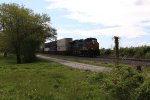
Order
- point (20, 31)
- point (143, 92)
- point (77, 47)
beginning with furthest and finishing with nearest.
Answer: point (77, 47)
point (20, 31)
point (143, 92)

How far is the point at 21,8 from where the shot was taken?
67.4 m

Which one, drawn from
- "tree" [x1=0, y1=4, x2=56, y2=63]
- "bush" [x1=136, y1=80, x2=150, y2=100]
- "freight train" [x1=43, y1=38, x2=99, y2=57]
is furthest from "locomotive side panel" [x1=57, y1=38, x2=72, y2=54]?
"bush" [x1=136, y1=80, x2=150, y2=100]

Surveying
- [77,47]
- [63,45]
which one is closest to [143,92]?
[77,47]

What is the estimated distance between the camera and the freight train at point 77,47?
6650 cm

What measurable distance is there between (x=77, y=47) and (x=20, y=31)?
12.3m

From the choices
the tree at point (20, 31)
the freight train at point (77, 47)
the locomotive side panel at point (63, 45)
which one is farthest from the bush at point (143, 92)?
the locomotive side panel at point (63, 45)

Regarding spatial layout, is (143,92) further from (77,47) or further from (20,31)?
(77,47)

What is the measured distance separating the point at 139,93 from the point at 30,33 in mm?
54187

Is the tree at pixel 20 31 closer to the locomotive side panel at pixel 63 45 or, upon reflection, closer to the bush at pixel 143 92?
the locomotive side panel at pixel 63 45

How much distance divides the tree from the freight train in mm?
7798

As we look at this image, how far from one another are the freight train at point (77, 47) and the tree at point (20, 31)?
25.6ft

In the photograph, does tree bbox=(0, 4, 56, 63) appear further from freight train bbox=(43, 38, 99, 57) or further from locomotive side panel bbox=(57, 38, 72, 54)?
locomotive side panel bbox=(57, 38, 72, 54)

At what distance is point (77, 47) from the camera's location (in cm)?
7156

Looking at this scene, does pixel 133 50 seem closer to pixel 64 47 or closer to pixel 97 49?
pixel 97 49
